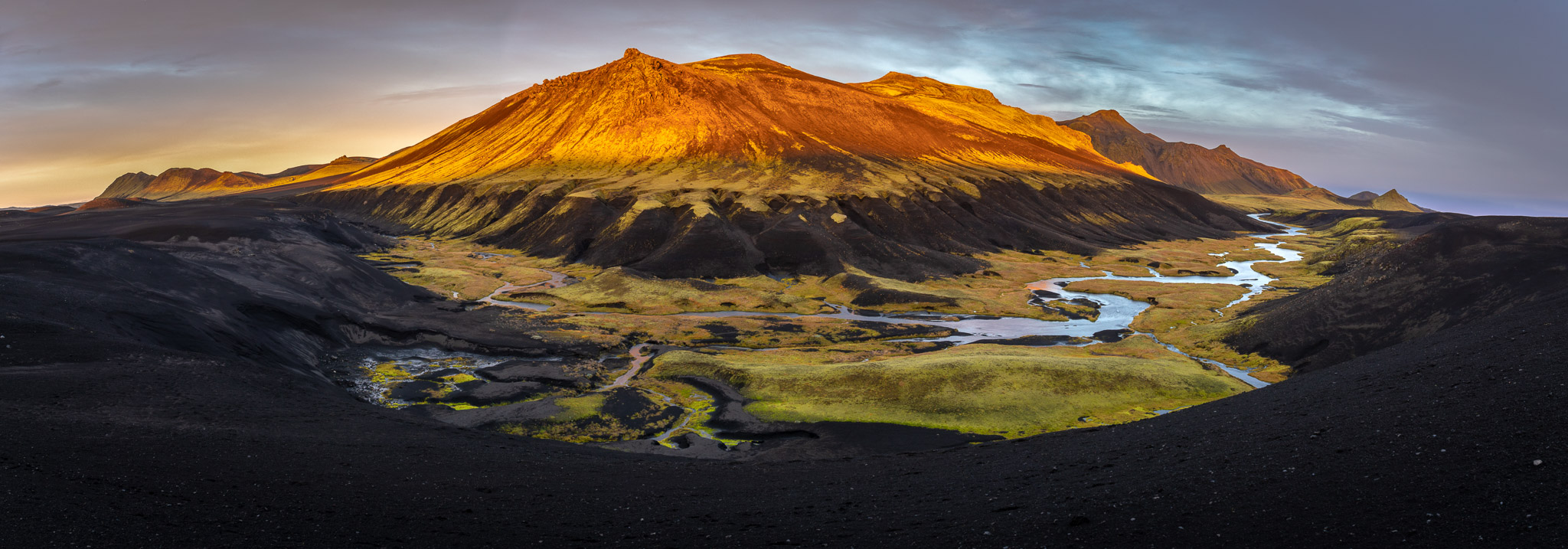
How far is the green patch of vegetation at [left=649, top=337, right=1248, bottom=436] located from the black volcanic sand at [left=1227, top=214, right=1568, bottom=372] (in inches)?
385

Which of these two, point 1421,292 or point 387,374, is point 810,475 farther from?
point 1421,292

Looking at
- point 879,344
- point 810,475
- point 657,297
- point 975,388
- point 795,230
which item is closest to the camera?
point 810,475

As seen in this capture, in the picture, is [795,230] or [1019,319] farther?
[795,230]

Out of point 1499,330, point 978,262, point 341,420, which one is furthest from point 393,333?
point 978,262

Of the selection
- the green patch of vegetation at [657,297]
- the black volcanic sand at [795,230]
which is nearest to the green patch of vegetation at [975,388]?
the green patch of vegetation at [657,297]

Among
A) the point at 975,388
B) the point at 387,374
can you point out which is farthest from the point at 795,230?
the point at 975,388

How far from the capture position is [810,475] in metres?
27.3

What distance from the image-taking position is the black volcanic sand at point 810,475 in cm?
1755

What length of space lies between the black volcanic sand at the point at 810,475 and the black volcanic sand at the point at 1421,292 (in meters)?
18.7

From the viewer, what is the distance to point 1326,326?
56062 millimetres

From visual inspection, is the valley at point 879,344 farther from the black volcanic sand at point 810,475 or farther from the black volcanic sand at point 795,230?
the black volcanic sand at point 810,475

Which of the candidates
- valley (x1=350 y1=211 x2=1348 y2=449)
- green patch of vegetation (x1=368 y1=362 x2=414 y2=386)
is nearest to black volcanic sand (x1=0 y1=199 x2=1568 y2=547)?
valley (x1=350 y1=211 x2=1348 y2=449)

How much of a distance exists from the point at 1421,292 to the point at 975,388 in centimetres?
3605

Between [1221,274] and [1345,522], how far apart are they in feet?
389
